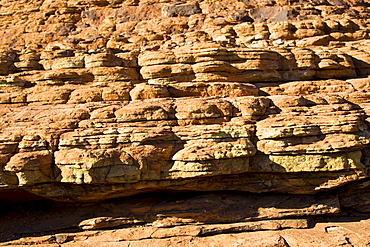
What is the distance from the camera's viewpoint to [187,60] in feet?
42.2

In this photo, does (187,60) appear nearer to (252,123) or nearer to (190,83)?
(190,83)

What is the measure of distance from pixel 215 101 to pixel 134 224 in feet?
20.9

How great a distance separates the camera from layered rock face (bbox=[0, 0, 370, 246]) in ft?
30.9

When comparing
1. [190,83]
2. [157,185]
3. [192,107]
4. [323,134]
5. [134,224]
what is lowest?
[134,224]

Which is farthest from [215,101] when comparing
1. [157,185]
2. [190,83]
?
[157,185]

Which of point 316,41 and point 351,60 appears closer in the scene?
point 351,60

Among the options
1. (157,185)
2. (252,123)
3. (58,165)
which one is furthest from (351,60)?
(58,165)

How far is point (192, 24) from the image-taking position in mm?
17750

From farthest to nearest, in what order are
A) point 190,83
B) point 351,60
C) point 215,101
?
1. point 351,60
2. point 190,83
3. point 215,101

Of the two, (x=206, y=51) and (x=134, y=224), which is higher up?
(x=206, y=51)

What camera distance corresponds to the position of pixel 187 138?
385 inches

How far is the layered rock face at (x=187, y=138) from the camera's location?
9.41m

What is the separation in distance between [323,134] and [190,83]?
20.6 feet

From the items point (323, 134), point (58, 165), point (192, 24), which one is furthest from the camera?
point (192, 24)
